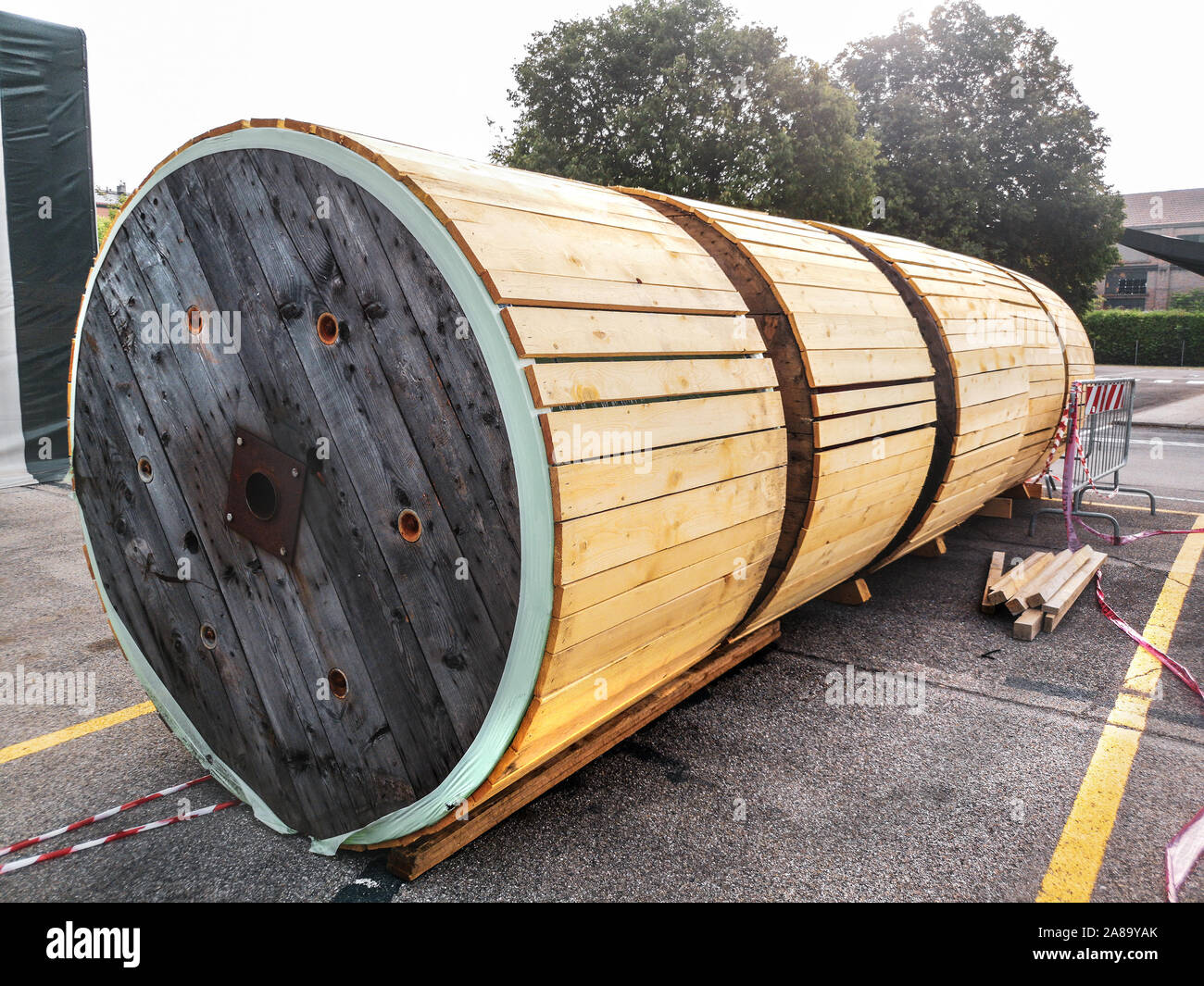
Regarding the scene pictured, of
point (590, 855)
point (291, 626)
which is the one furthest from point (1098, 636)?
point (291, 626)

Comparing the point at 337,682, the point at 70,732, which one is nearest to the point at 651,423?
the point at 337,682

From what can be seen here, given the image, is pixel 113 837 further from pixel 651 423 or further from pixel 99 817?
pixel 651 423

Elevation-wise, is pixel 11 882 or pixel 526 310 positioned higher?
pixel 526 310

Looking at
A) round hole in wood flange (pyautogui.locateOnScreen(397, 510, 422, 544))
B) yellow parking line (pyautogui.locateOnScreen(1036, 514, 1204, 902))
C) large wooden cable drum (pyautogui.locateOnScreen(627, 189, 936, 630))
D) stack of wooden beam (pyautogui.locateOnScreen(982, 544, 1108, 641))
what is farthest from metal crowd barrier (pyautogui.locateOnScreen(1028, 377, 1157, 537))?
round hole in wood flange (pyautogui.locateOnScreen(397, 510, 422, 544))

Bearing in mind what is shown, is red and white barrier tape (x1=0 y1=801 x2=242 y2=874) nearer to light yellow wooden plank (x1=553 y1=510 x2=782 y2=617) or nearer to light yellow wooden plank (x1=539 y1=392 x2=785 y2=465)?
light yellow wooden plank (x1=553 y1=510 x2=782 y2=617)

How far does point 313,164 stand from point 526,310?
0.87 meters

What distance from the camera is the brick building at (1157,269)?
55781 millimetres

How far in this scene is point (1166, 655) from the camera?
4.36m

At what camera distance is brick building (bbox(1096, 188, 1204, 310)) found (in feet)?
183

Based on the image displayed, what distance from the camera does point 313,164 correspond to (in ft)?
7.72

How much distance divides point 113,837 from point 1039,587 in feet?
16.5

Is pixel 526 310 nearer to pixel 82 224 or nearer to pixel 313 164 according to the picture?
pixel 313 164

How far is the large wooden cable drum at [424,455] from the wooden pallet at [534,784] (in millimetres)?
134

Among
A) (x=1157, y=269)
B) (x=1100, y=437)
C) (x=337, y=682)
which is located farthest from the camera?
(x=1157, y=269)
